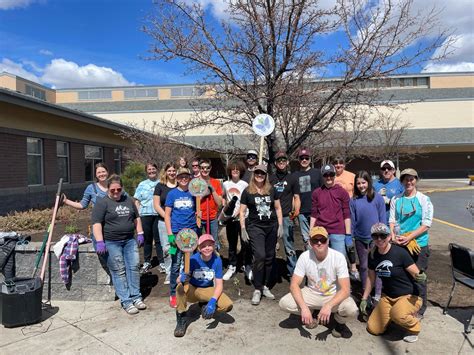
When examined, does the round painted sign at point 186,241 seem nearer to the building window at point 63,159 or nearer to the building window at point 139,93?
the building window at point 63,159

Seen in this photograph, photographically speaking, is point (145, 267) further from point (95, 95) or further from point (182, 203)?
point (95, 95)

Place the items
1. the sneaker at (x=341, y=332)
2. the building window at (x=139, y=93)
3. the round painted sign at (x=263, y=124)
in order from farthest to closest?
the building window at (x=139, y=93), the round painted sign at (x=263, y=124), the sneaker at (x=341, y=332)

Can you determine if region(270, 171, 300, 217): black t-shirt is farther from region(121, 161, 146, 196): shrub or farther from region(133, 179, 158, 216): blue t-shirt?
region(121, 161, 146, 196): shrub

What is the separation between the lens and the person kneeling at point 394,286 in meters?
3.67

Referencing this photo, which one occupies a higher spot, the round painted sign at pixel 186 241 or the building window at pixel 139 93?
the building window at pixel 139 93

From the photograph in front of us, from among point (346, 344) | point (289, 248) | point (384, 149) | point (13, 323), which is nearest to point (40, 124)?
point (13, 323)

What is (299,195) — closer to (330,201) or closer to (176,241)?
(330,201)

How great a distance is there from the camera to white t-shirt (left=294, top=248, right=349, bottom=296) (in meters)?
3.81

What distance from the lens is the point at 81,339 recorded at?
151 inches

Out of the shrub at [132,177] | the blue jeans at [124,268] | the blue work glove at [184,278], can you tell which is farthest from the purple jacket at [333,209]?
the shrub at [132,177]

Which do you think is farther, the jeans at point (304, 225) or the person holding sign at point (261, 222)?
the jeans at point (304, 225)

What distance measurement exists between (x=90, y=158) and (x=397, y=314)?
14927 millimetres

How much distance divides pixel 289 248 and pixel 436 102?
42.9m

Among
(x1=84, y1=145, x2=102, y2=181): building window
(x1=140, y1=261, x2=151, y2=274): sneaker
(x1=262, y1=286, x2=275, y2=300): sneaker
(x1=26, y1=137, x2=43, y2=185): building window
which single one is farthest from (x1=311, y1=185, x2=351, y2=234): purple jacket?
(x1=84, y1=145, x2=102, y2=181): building window
